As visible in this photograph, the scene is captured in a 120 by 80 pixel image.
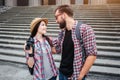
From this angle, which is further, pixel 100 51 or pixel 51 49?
pixel 100 51

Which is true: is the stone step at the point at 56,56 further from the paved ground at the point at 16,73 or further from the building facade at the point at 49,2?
the building facade at the point at 49,2

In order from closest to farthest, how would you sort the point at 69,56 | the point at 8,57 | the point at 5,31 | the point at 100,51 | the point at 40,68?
the point at 69,56 → the point at 40,68 → the point at 100,51 → the point at 8,57 → the point at 5,31

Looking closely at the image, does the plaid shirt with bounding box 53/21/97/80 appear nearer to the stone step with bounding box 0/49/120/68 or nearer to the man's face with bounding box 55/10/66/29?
the man's face with bounding box 55/10/66/29

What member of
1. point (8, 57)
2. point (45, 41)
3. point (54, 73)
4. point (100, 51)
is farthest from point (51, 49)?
point (8, 57)

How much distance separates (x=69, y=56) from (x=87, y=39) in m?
0.33

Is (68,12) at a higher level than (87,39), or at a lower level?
higher

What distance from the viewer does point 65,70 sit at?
2883 millimetres

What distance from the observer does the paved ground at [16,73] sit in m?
6.30

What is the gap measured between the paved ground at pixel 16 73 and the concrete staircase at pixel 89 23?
0.12 metres

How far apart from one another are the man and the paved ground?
3547 mm

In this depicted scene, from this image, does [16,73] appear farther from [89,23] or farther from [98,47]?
[89,23]

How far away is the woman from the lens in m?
3.09

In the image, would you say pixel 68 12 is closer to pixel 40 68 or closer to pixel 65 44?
pixel 65 44

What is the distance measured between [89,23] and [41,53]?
7.99 m
